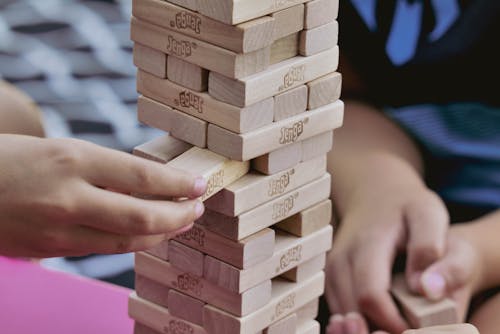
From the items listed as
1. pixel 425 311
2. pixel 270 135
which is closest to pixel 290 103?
pixel 270 135

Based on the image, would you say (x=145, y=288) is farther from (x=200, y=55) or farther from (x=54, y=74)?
(x=54, y=74)

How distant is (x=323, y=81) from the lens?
2.81ft

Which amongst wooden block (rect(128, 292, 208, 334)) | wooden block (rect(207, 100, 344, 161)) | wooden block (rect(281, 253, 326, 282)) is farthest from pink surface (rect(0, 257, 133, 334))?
wooden block (rect(207, 100, 344, 161))

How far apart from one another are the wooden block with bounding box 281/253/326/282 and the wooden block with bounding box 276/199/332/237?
0.03 metres

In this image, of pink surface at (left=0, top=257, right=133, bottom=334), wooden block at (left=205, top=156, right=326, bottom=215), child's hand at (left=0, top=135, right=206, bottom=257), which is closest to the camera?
child's hand at (left=0, top=135, right=206, bottom=257)

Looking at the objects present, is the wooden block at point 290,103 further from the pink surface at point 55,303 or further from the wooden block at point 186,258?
the pink surface at point 55,303

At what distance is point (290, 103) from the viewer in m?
0.83

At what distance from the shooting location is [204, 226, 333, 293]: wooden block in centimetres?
85

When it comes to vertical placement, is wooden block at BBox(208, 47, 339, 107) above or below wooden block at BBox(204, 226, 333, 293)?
above

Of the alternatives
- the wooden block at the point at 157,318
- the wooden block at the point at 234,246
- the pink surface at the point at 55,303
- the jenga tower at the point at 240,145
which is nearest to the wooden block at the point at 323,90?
the jenga tower at the point at 240,145

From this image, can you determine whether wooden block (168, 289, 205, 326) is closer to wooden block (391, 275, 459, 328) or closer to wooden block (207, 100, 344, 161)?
wooden block (207, 100, 344, 161)

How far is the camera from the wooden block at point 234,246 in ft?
2.77

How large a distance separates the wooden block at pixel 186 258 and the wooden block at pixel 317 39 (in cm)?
19

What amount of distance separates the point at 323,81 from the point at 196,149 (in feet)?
0.41
